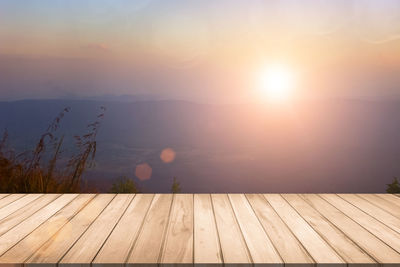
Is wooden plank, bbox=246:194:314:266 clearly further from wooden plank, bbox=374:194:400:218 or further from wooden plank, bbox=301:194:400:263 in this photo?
wooden plank, bbox=374:194:400:218

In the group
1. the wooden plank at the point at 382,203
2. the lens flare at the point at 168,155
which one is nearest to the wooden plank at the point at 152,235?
the wooden plank at the point at 382,203

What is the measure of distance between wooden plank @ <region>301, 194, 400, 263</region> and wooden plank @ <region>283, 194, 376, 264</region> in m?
0.04

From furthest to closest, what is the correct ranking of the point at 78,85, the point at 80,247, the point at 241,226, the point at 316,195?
the point at 78,85, the point at 316,195, the point at 241,226, the point at 80,247

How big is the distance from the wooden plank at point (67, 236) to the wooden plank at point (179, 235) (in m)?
0.50

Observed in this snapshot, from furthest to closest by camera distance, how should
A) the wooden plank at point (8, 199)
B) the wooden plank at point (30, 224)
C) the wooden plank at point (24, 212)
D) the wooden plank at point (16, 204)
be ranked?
the wooden plank at point (8, 199) < the wooden plank at point (16, 204) < the wooden plank at point (24, 212) < the wooden plank at point (30, 224)

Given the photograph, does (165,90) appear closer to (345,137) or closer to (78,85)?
(78,85)

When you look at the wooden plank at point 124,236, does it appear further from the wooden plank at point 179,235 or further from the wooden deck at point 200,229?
the wooden plank at point 179,235

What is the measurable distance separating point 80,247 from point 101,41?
435 cm

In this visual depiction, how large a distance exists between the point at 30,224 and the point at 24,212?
1.05ft

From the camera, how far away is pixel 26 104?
18.5 ft

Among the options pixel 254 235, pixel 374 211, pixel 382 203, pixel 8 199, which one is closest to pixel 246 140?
pixel 382 203

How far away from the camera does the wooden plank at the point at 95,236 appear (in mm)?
1655

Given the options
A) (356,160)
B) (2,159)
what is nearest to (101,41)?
(2,159)

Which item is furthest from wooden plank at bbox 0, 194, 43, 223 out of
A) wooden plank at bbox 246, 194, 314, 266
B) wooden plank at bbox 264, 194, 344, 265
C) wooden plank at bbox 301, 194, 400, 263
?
wooden plank at bbox 301, 194, 400, 263
